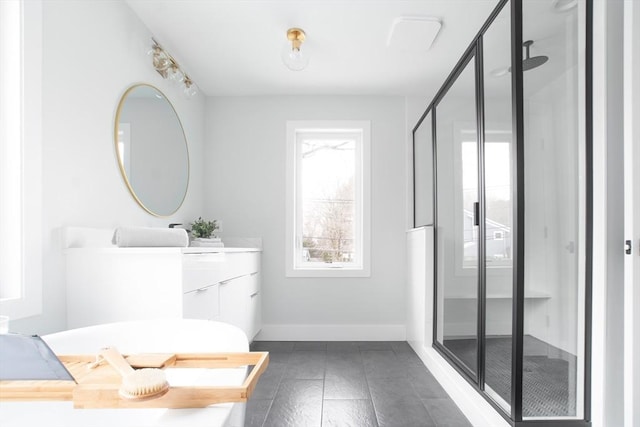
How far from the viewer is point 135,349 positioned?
1221mm

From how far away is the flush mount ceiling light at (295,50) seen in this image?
240cm

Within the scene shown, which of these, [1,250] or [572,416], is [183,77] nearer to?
[1,250]

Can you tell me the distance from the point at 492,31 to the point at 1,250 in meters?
2.23

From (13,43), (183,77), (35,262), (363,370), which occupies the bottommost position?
(363,370)

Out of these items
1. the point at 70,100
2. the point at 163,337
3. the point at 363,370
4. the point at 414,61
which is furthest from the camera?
the point at 414,61

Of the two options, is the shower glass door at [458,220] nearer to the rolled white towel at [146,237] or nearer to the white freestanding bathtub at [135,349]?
the white freestanding bathtub at [135,349]

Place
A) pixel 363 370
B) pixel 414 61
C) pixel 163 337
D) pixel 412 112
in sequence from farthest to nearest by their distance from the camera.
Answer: pixel 412 112 < pixel 414 61 < pixel 363 370 < pixel 163 337

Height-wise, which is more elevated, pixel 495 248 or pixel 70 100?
pixel 70 100

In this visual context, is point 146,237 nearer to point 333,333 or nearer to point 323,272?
point 323,272

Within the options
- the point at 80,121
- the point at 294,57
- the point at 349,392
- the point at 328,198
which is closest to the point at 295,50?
the point at 294,57

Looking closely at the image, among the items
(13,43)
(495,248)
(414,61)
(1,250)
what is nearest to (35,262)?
(1,250)

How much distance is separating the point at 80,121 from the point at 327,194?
7.37 feet

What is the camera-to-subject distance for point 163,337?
4.12ft

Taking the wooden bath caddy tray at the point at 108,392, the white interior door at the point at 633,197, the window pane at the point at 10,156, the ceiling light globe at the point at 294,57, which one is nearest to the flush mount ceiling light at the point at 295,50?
the ceiling light globe at the point at 294,57
